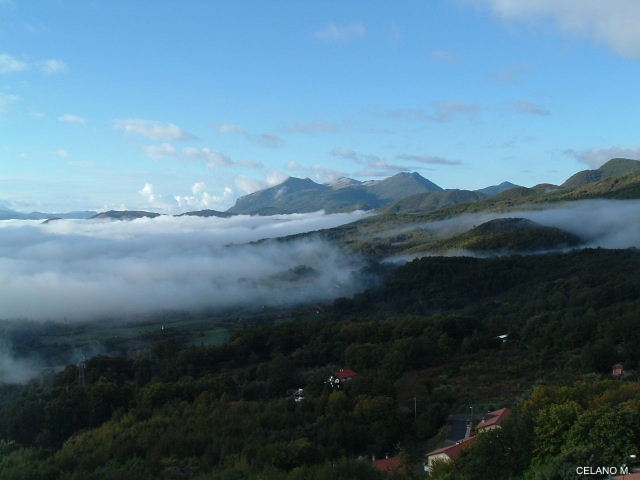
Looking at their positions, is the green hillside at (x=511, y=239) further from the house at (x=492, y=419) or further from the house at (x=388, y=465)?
the house at (x=388, y=465)

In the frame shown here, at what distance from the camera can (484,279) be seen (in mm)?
77250

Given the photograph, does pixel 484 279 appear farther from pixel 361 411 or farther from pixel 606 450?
pixel 606 450

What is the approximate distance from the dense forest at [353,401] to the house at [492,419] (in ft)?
3.60

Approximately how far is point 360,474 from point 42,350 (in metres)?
55.5

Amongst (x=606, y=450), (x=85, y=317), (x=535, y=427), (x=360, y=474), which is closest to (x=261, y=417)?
(x=360, y=474)

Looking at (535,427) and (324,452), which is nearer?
(535,427)

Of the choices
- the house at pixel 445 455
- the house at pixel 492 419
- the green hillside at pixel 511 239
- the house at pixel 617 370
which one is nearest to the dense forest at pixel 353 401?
the house at pixel 617 370

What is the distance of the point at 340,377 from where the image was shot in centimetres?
3641

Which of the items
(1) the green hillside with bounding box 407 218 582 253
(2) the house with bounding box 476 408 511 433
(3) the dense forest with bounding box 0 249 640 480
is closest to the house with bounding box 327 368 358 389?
(3) the dense forest with bounding box 0 249 640 480

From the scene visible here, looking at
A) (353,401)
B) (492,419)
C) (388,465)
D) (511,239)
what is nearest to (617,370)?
(492,419)

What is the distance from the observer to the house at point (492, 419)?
23031 millimetres

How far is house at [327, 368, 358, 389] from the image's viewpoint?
33906mm

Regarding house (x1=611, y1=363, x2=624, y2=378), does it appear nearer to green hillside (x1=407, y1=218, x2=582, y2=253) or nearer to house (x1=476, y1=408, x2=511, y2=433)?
house (x1=476, y1=408, x2=511, y2=433)

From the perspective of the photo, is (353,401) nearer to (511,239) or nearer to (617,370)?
(617,370)
